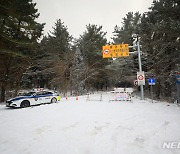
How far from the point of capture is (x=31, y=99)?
11797 mm

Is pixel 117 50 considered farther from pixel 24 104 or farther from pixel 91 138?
pixel 91 138

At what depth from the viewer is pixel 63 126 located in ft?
18.0

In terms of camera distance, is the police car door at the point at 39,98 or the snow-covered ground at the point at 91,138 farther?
the police car door at the point at 39,98

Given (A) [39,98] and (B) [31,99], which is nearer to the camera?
(B) [31,99]

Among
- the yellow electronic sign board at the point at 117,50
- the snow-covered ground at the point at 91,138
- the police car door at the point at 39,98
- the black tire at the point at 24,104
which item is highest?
the yellow electronic sign board at the point at 117,50

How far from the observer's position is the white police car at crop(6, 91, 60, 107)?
10.8 m

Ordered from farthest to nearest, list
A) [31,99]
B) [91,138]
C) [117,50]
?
[117,50], [31,99], [91,138]

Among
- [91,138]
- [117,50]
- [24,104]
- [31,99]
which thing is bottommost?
[91,138]

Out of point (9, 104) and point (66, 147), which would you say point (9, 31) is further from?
point (66, 147)

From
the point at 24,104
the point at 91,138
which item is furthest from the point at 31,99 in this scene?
the point at 91,138

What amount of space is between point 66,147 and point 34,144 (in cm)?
111

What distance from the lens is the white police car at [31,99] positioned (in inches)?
423

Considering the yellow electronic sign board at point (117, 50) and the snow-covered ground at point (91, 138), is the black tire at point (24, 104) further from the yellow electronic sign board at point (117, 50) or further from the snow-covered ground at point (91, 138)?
the yellow electronic sign board at point (117, 50)

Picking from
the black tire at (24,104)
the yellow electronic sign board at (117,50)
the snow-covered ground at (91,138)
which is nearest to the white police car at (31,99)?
the black tire at (24,104)
